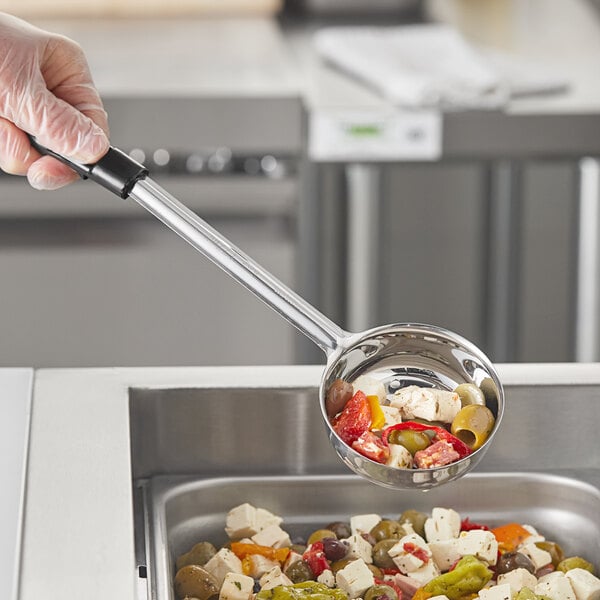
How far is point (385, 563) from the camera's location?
1.07 meters

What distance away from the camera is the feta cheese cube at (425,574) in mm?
1038

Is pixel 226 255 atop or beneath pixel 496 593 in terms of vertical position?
atop

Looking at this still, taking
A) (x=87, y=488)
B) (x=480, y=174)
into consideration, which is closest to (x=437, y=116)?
(x=480, y=174)

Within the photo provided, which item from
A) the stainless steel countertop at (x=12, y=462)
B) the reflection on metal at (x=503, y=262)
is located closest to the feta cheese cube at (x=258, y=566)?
the stainless steel countertop at (x=12, y=462)

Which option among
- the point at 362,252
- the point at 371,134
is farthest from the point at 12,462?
the point at 362,252

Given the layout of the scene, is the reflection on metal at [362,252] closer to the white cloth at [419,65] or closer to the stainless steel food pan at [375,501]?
the white cloth at [419,65]

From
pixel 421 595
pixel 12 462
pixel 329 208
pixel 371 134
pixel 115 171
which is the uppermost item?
pixel 371 134

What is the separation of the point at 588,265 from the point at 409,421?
150 centimetres

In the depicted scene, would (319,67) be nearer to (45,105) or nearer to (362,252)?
(362,252)

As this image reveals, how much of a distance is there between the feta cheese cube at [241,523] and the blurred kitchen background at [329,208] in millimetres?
1238

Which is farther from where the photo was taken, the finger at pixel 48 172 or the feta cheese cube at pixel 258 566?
the finger at pixel 48 172

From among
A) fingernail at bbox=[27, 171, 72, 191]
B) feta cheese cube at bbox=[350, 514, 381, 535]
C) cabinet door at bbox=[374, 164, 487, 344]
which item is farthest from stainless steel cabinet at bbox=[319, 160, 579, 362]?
feta cheese cube at bbox=[350, 514, 381, 535]

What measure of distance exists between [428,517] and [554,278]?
1.38 m

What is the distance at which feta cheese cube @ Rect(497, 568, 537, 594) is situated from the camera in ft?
3.37
